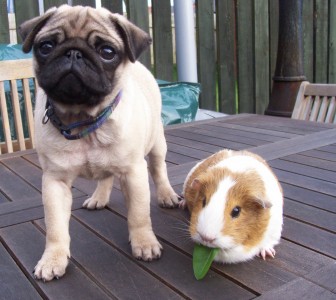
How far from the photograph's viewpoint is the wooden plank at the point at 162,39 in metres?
4.72

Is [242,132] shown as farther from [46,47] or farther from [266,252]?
[46,47]

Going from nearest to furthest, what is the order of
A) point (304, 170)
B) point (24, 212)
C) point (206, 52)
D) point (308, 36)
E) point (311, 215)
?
point (311, 215) < point (24, 212) < point (304, 170) < point (206, 52) < point (308, 36)

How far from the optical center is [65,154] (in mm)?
1643

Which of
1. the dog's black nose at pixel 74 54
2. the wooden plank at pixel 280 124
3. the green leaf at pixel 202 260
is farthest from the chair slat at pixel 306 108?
the dog's black nose at pixel 74 54

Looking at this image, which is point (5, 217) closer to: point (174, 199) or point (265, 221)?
point (174, 199)

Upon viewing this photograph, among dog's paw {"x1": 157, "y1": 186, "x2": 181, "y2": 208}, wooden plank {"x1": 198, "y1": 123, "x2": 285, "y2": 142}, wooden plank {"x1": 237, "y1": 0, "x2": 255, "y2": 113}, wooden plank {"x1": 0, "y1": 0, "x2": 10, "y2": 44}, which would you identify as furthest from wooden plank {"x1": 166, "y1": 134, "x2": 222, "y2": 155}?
wooden plank {"x1": 237, "y1": 0, "x2": 255, "y2": 113}

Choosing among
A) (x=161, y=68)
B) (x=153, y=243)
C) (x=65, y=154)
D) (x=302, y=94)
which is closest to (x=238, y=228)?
(x=153, y=243)

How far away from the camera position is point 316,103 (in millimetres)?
3889

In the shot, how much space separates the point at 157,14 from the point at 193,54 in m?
0.58

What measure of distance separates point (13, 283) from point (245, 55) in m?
4.50

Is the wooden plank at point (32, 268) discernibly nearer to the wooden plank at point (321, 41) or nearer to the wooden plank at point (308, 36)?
the wooden plank at point (308, 36)

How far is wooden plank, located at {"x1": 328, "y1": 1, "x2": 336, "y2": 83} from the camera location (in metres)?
5.82

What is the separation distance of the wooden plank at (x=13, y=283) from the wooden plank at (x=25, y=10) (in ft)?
9.69

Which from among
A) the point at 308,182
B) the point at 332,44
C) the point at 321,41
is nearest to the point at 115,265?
the point at 308,182
